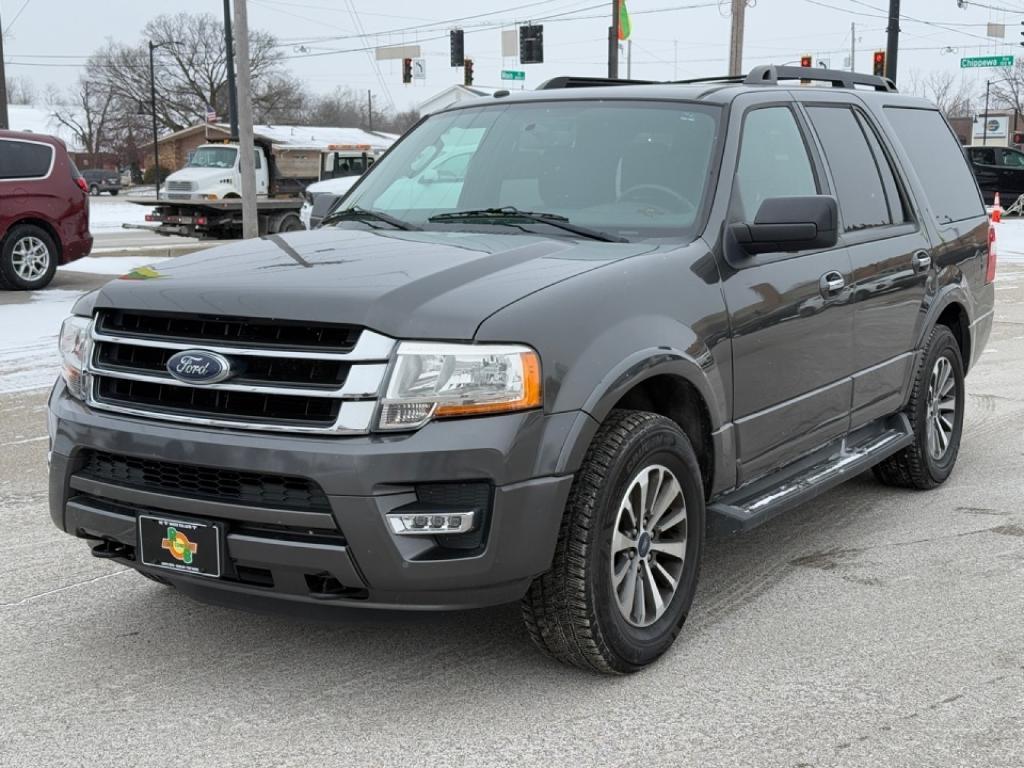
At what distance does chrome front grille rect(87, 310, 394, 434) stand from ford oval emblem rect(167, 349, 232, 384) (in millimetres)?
18

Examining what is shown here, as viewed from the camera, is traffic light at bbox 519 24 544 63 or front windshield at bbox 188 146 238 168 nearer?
front windshield at bbox 188 146 238 168

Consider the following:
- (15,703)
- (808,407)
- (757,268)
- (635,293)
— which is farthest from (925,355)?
(15,703)

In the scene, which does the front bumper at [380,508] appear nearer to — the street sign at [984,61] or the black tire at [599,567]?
the black tire at [599,567]

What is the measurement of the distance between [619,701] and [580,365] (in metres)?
0.99

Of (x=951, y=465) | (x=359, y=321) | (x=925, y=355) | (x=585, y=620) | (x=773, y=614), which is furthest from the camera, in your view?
(x=951, y=465)

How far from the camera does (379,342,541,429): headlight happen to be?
3.24 m

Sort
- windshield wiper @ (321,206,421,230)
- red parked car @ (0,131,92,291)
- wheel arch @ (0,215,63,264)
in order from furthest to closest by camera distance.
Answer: wheel arch @ (0,215,63,264)
red parked car @ (0,131,92,291)
windshield wiper @ (321,206,421,230)

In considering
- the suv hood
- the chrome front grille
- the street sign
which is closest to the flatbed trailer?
the suv hood

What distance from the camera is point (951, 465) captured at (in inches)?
246

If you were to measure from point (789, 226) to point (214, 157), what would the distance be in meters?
27.8

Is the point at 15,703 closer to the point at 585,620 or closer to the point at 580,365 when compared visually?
the point at 585,620

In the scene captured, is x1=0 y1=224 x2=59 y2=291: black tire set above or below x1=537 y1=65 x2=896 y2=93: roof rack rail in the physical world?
below

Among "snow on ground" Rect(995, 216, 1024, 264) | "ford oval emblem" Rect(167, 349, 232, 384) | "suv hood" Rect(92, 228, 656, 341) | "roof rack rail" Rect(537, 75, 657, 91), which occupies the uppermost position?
"roof rack rail" Rect(537, 75, 657, 91)

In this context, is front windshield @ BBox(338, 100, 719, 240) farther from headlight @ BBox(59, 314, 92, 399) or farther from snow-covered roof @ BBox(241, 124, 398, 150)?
snow-covered roof @ BBox(241, 124, 398, 150)
